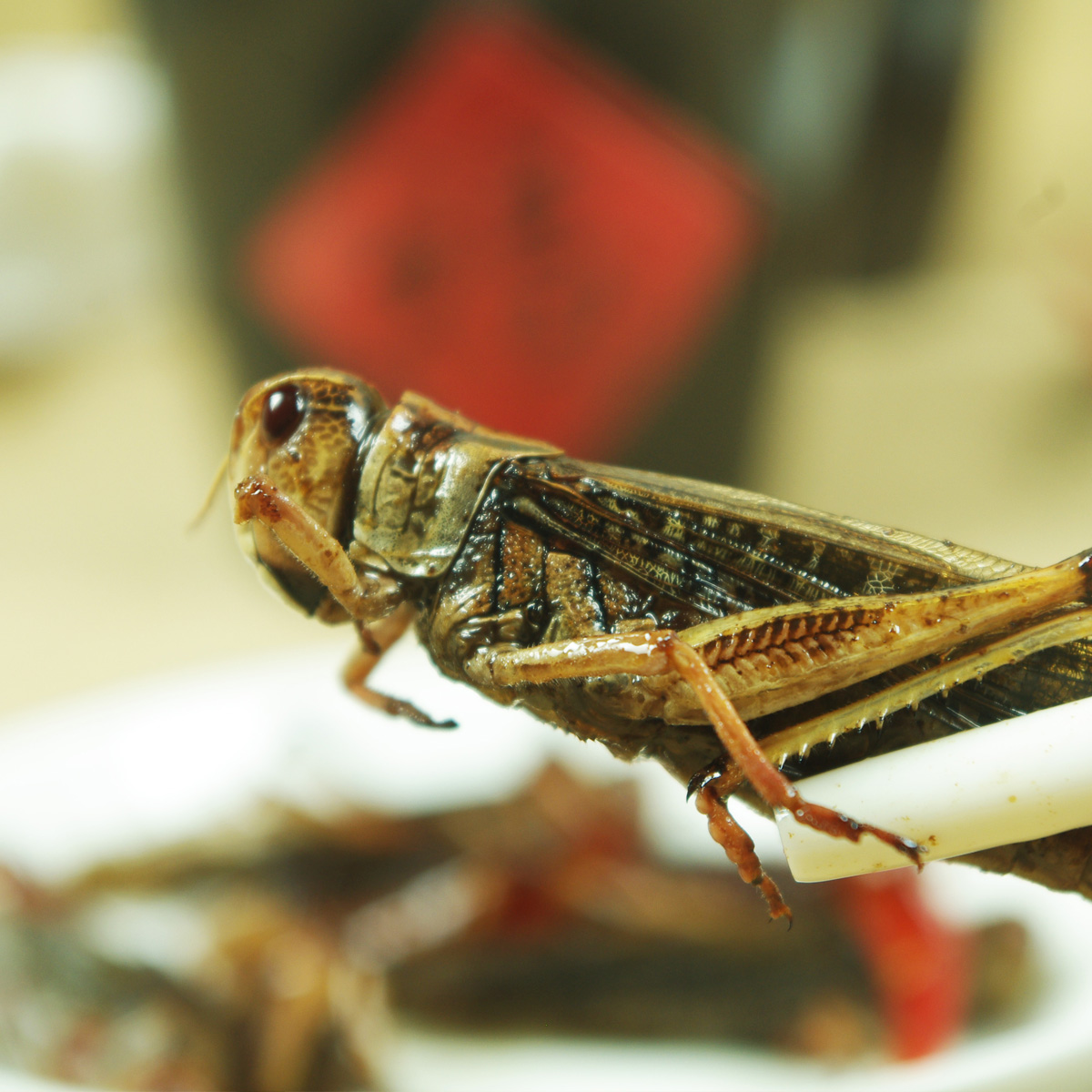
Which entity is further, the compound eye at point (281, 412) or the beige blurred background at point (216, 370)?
the beige blurred background at point (216, 370)

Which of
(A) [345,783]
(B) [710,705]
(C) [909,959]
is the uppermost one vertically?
(B) [710,705]

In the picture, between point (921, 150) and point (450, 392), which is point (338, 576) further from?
point (921, 150)

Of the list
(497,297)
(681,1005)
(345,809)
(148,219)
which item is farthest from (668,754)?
(148,219)

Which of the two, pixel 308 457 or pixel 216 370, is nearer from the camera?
pixel 308 457

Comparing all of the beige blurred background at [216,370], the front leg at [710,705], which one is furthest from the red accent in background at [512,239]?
the front leg at [710,705]

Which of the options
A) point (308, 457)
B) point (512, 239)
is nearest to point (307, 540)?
point (308, 457)

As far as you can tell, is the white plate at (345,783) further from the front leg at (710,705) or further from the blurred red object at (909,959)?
the front leg at (710,705)

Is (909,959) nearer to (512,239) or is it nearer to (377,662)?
(377,662)
